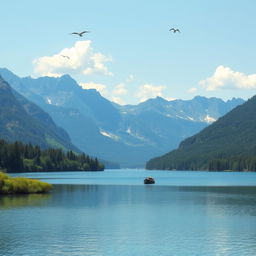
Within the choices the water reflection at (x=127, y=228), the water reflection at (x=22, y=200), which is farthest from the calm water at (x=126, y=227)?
the water reflection at (x=22, y=200)

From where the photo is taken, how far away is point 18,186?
165750 mm

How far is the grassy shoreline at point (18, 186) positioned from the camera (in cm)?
16375

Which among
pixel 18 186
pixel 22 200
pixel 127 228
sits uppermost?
pixel 18 186

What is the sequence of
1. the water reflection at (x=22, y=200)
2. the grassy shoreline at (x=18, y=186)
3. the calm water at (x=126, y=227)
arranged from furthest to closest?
the grassy shoreline at (x=18, y=186) < the water reflection at (x=22, y=200) < the calm water at (x=126, y=227)

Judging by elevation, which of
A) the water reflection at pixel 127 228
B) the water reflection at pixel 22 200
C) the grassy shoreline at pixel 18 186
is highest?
the grassy shoreline at pixel 18 186

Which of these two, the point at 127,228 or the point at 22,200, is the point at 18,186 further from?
the point at 127,228

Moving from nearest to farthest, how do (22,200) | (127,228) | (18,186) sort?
(127,228) < (22,200) < (18,186)

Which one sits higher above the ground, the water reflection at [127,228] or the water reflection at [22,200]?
the water reflection at [22,200]

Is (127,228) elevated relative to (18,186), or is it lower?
lower

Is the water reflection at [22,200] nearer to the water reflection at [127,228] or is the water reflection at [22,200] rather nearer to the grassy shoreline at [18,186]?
the water reflection at [127,228]

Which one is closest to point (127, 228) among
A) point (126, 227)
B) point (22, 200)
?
point (126, 227)

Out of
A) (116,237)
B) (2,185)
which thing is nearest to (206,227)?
(116,237)

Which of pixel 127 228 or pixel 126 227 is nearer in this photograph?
pixel 127 228

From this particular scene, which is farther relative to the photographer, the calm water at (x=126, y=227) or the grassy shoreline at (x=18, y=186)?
the grassy shoreline at (x=18, y=186)
